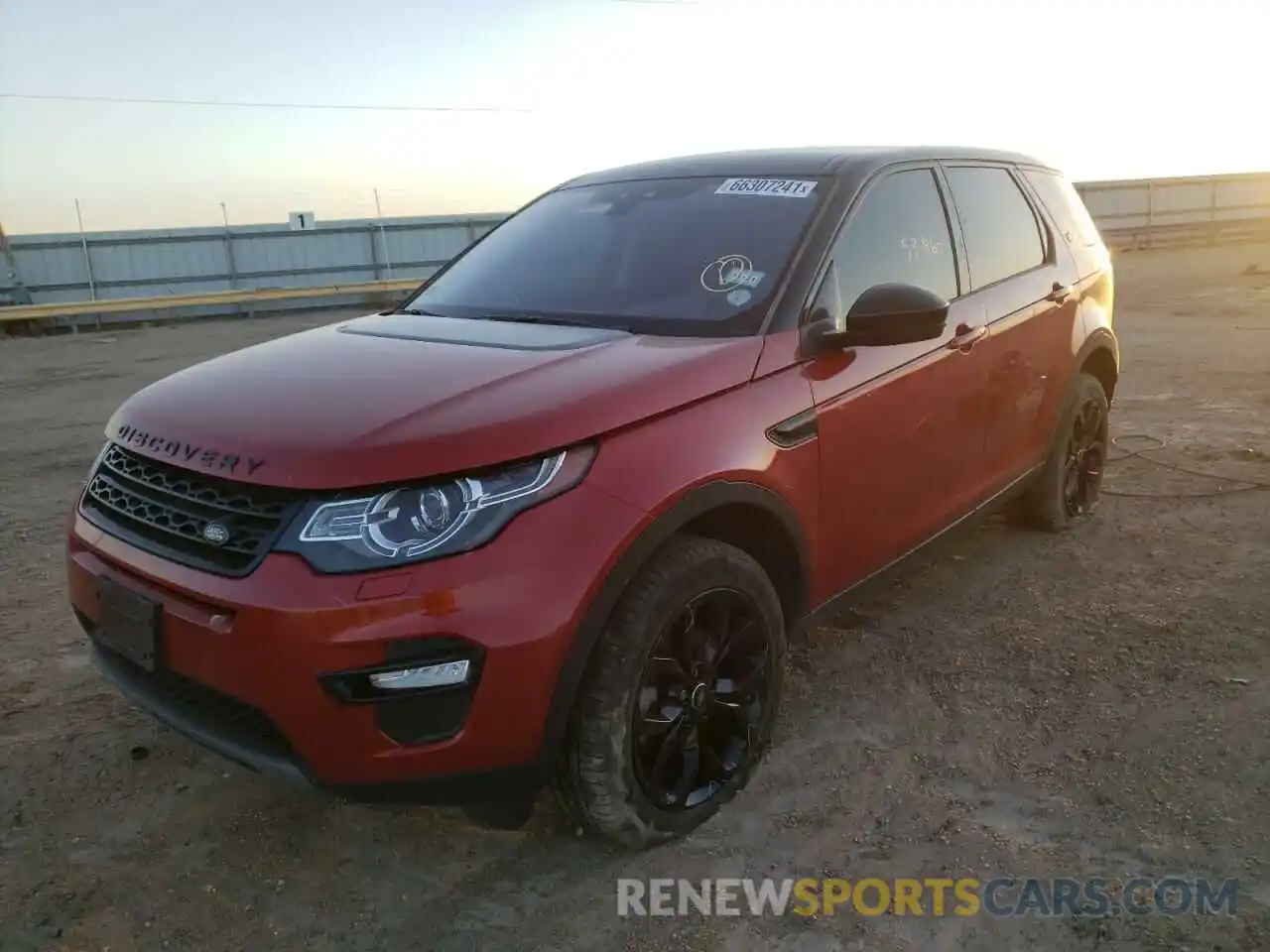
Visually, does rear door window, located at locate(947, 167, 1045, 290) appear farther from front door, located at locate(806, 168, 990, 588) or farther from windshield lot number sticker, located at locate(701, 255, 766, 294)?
windshield lot number sticker, located at locate(701, 255, 766, 294)

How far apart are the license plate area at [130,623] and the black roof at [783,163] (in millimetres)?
2242

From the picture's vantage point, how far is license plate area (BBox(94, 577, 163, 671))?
7.21ft

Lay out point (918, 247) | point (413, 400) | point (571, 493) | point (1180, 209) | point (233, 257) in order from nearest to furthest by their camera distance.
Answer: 1. point (571, 493)
2. point (413, 400)
3. point (918, 247)
4. point (233, 257)
5. point (1180, 209)

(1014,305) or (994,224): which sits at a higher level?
(994,224)

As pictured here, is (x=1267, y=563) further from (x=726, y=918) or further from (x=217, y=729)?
(x=217, y=729)

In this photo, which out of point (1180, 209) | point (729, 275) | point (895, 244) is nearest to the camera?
point (729, 275)

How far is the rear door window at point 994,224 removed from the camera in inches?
145

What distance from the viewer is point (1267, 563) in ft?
13.8

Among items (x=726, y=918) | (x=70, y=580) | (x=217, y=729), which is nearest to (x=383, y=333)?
(x=70, y=580)

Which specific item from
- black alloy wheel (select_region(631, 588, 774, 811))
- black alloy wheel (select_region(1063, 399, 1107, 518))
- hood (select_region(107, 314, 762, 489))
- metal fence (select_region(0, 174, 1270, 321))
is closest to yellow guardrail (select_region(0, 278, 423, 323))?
metal fence (select_region(0, 174, 1270, 321))

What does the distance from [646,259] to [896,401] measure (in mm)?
904

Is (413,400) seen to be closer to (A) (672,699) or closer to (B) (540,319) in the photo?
(B) (540,319)

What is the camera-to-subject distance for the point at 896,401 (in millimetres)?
3031

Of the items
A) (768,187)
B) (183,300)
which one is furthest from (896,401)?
(183,300)
